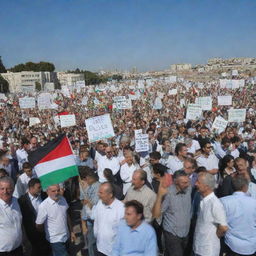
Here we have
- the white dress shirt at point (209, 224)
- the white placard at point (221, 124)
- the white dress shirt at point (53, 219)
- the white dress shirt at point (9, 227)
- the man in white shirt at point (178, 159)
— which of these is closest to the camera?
the white dress shirt at point (209, 224)

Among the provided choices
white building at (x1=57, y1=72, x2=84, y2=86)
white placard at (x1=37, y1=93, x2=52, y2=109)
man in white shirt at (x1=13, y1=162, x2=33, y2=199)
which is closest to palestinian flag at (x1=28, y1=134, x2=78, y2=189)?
man in white shirt at (x1=13, y1=162, x2=33, y2=199)

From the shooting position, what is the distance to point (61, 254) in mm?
4508

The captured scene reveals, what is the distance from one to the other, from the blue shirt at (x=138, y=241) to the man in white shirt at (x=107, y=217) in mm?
647

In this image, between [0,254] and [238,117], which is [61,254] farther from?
[238,117]

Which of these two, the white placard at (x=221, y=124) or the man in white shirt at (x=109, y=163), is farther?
the white placard at (x=221, y=124)

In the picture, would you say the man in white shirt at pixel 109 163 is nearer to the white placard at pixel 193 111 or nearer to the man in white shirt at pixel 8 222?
the man in white shirt at pixel 8 222

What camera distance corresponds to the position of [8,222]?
3998 mm

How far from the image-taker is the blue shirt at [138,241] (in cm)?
315

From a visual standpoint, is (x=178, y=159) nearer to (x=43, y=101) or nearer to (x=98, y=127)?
(x=98, y=127)

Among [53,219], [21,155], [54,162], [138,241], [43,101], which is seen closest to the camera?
[138,241]

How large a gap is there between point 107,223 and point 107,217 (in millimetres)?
70

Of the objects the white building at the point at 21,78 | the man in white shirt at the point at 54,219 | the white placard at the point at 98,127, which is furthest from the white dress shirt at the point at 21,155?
the white building at the point at 21,78

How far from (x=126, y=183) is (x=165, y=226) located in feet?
5.98

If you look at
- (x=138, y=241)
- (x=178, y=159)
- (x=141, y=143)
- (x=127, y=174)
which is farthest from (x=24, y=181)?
(x=138, y=241)
